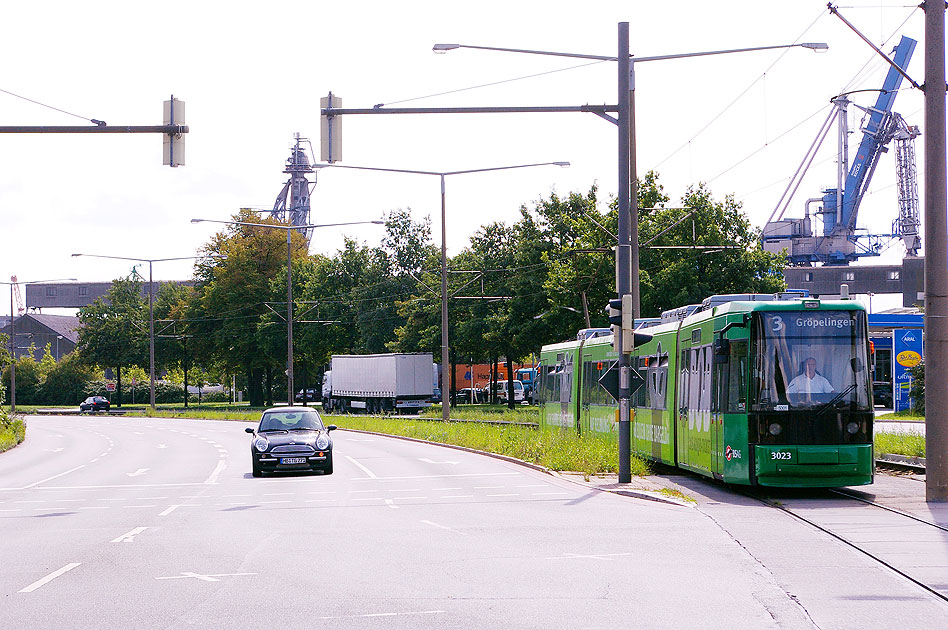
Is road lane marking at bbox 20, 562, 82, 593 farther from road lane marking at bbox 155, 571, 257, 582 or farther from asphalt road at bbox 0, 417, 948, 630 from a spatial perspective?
road lane marking at bbox 155, 571, 257, 582

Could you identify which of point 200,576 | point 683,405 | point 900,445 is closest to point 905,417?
point 900,445

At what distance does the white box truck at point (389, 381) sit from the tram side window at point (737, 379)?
156 ft

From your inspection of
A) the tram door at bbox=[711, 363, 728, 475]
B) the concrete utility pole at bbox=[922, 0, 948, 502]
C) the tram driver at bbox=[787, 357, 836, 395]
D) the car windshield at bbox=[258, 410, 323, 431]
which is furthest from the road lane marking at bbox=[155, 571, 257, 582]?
the car windshield at bbox=[258, 410, 323, 431]

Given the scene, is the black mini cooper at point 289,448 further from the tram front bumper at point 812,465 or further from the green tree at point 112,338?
the green tree at point 112,338

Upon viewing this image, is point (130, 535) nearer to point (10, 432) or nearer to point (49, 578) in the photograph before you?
point (49, 578)

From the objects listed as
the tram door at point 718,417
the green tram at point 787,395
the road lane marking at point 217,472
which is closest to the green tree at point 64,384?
Result: the road lane marking at point 217,472

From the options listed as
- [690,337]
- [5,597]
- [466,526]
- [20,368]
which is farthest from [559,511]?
[20,368]

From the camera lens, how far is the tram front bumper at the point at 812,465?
55.2 ft

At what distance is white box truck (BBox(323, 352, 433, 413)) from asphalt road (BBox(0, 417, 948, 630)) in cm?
4341

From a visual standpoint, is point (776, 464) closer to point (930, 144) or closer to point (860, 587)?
point (930, 144)

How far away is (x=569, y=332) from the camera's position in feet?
168

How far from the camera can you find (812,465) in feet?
55.2

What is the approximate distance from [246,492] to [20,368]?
9436 centimetres

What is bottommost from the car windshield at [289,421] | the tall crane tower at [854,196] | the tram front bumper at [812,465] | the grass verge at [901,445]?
the grass verge at [901,445]
